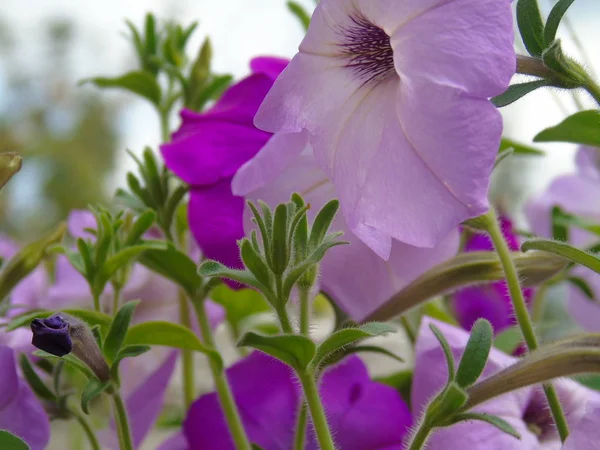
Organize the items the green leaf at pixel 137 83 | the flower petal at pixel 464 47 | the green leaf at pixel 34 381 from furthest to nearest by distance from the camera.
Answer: the green leaf at pixel 137 83
the green leaf at pixel 34 381
the flower petal at pixel 464 47

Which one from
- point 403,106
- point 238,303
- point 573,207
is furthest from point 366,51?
point 573,207

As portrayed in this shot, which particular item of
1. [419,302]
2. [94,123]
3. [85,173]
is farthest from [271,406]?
[94,123]

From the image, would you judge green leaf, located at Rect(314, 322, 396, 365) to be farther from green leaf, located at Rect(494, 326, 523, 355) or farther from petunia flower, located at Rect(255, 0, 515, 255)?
green leaf, located at Rect(494, 326, 523, 355)

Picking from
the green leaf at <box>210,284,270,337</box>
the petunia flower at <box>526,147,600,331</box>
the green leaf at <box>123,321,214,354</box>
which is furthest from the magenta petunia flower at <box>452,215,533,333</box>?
the green leaf at <box>123,321,214,354</box>

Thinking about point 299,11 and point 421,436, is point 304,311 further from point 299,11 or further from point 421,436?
point 299,11

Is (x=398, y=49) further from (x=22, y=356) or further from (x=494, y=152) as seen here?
(x=22, y=356)

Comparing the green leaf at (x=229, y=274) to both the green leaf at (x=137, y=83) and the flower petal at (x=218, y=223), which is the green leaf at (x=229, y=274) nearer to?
the flower petal at (x=218, y=223)

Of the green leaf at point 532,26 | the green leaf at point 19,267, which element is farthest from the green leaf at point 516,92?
the green leaf at point 19,267
